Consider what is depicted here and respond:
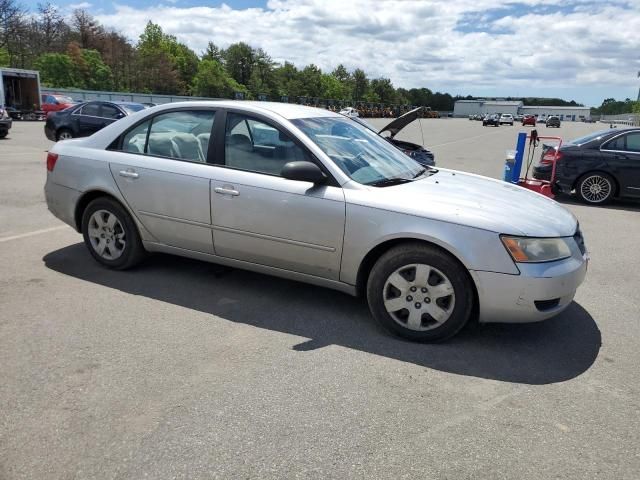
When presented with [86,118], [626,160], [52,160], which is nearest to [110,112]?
[86,118]

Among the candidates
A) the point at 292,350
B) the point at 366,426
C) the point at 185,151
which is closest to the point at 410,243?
the point at 292,350

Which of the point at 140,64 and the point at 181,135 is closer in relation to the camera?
the point at 181,135

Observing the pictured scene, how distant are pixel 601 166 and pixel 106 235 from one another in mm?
8567

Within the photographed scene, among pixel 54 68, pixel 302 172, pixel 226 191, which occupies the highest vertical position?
pixel 54 68

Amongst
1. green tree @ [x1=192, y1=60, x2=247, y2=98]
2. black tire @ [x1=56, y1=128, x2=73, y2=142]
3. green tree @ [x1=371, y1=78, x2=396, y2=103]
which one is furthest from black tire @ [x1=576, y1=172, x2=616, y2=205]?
green tree @ [x1=371, y1=78, x2=396, y2=103]

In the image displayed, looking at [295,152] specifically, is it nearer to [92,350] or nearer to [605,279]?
[92,350]

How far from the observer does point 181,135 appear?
448 centimetres

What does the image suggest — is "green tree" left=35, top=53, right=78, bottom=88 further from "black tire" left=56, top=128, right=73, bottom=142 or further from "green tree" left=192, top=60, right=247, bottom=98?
"black tire" left=56, top=128, right=73, bottom=142

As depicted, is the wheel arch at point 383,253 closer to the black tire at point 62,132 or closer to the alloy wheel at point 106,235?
the alloy wheel at point 106,235

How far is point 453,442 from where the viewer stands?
256 centimetres

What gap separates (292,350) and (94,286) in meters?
2.08

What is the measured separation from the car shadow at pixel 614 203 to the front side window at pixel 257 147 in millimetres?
7453

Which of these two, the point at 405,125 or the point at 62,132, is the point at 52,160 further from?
the point at 62,132

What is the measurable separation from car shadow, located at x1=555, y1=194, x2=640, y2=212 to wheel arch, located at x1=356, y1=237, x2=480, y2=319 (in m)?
6.89
